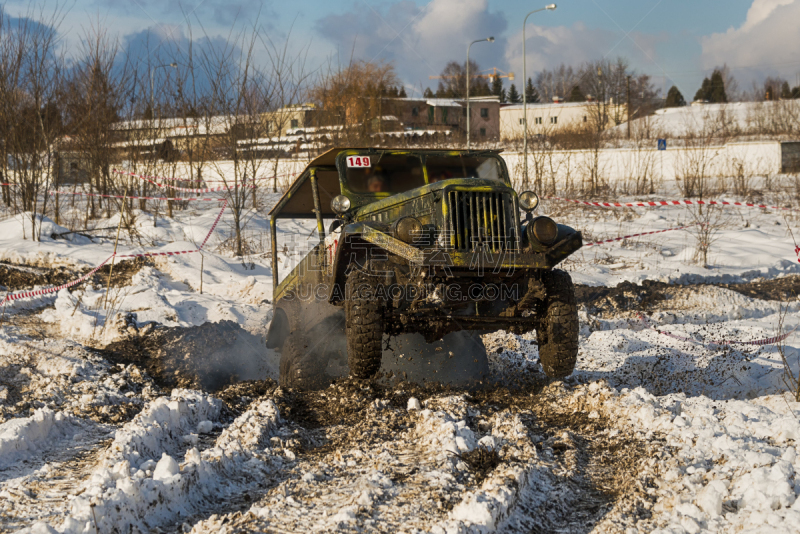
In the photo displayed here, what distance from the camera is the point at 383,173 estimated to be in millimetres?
6688

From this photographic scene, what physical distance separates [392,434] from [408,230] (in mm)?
1599

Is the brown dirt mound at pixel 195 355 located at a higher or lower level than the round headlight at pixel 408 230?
lower

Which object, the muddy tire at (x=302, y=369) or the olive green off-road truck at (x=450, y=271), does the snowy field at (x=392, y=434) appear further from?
the olive green off-road truck at (x=450, y=271)

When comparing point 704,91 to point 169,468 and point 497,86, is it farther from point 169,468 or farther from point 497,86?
point 169,468

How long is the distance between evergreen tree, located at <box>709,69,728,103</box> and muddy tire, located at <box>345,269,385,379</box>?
252 feet

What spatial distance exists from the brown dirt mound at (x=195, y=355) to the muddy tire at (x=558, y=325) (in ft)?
11.4

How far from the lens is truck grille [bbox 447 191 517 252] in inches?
210

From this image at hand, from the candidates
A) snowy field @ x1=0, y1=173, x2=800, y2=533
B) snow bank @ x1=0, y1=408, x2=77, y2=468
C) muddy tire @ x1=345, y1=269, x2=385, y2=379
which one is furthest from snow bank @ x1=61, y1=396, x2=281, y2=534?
muddy tire @ x1=345, y1=269, x2=385, y2=379

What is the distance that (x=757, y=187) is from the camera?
82.9 ft

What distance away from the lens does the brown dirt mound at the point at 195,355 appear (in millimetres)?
7223

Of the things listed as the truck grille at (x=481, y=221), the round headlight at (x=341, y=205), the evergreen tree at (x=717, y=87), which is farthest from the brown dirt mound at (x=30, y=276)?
the evergreen tree at (x=717, y=87)

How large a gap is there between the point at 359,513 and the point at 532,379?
3605 millimetres

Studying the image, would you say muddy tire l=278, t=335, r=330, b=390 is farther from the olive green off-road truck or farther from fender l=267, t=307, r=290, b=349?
fender l=267, t=307, r=290, b=349

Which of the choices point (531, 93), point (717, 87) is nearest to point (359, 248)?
point (717, 87)
